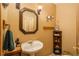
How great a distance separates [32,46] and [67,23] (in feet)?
1.19

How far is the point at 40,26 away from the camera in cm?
181

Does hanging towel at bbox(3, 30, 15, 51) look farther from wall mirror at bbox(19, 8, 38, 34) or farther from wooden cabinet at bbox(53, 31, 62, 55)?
wooden cabinet at bbox(53, 31, 62, 55)

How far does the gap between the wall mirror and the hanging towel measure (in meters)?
0.11

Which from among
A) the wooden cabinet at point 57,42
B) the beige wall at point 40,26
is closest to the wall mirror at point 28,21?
the beige wall at point 40,26

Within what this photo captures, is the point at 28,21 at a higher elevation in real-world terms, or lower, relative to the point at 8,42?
higher

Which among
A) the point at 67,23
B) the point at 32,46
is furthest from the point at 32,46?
the point at 67,23

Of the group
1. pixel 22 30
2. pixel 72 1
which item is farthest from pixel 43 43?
pixel 72 1

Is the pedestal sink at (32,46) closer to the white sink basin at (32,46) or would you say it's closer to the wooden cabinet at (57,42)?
the white sink basin at (32,46)

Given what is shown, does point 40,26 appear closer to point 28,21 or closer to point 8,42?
point 28,21

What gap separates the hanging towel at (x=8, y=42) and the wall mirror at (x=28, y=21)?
107mm

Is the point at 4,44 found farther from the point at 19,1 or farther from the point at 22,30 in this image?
the point at 19,1

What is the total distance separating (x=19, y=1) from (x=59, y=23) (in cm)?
40

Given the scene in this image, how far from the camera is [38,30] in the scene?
181 cm

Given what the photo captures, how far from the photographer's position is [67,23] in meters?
1.80
